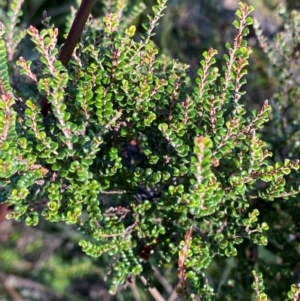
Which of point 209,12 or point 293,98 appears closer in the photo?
point 293,98

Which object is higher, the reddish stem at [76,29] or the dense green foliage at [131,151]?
the reddish stem at [76,29]

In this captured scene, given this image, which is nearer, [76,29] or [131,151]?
[76,29]

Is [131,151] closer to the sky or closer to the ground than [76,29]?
closer to the ground

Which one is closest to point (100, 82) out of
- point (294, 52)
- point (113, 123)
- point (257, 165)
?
point (113, 123)

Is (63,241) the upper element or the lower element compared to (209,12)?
lower

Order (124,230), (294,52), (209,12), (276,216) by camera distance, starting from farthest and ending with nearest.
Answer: (209,12) < (294,52) < (276,216) < (124,230)

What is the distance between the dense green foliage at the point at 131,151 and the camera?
68cm

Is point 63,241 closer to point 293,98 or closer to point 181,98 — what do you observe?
point 293,98

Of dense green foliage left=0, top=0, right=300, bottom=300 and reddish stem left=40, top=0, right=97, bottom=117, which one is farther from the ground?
reddish stem left=40, top=0, right=97, bottom=117

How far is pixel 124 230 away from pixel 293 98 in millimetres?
595

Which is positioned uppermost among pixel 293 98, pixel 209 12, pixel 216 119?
pixel 209 12

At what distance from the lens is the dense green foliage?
2.25 feet

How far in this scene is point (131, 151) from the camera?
0.92 meters

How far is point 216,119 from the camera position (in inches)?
28.7
